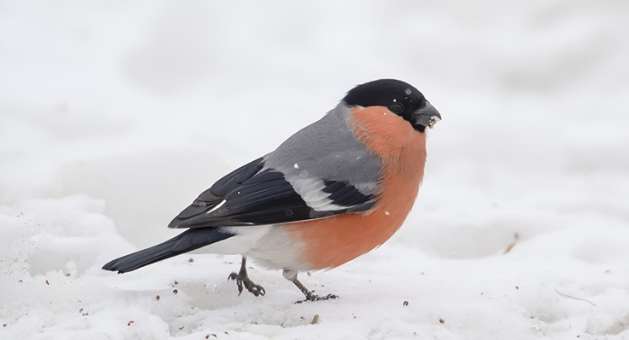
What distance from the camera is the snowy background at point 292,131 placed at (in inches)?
181

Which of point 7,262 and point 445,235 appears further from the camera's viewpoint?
point 445,235

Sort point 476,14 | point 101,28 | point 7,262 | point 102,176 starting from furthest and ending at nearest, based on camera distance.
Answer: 1. point 476,14
2. point 101,28
3. point 102,176
4. point 7,262

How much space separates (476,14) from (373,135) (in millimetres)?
4547

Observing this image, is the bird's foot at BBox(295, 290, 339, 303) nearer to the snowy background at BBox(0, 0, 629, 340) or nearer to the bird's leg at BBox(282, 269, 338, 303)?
the bird's leg at BBox(282, 269, 338, 303)

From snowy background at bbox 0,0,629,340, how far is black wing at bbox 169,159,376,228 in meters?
0.39

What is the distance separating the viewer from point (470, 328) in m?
4.50

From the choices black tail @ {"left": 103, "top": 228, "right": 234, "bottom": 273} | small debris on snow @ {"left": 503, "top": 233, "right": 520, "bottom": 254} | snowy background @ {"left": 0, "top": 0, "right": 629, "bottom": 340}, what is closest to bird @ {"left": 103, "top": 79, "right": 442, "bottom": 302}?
black tail @ {"left": 103, "top": 228, "right": 234, "bottom": 273}

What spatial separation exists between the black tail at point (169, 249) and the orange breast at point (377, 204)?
13.8 inches

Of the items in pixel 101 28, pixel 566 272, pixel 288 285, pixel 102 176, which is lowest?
pixel 566 272

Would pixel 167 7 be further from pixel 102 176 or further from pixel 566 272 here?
pixel 566 272

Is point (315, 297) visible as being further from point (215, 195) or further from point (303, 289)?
point (215, 195)

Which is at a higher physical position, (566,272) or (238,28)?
(238,28)

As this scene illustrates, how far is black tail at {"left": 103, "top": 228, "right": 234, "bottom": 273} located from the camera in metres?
4.47

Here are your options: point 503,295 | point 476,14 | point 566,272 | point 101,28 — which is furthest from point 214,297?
point 476,14
